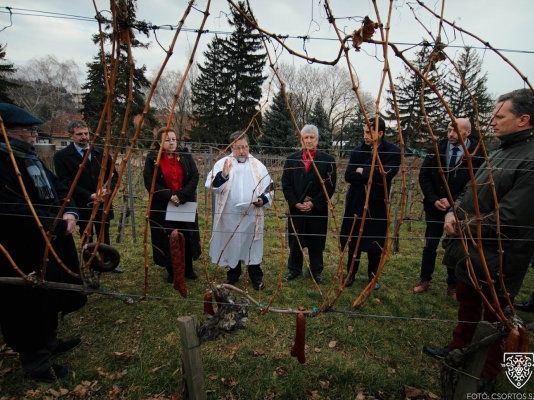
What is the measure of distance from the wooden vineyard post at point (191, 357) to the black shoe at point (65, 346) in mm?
1427

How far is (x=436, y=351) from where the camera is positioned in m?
2.61

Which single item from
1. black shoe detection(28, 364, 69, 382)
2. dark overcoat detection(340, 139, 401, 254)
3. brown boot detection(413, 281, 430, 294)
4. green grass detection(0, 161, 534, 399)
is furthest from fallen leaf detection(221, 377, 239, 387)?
brown boot detection(413, 281, 430, 294)

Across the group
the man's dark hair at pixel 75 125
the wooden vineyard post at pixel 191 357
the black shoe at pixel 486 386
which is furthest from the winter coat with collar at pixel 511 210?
the man's dark hair at pixel 75 125

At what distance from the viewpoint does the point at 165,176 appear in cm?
355

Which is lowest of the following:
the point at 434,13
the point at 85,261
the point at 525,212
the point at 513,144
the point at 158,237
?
the point at 158,237

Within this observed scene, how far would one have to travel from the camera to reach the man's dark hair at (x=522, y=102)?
76.0 inches

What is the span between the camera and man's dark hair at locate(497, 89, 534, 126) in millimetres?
1932

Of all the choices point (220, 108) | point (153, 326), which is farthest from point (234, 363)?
point (220, 108)

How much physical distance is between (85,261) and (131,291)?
233 centimetres

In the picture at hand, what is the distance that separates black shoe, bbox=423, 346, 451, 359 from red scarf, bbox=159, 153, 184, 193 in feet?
10.1

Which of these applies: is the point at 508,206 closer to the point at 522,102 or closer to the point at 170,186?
the point at 522,102

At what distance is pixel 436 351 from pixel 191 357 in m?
2.17

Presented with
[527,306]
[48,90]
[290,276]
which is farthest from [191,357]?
[48,90]

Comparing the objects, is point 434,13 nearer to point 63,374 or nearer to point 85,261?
point 85,261
